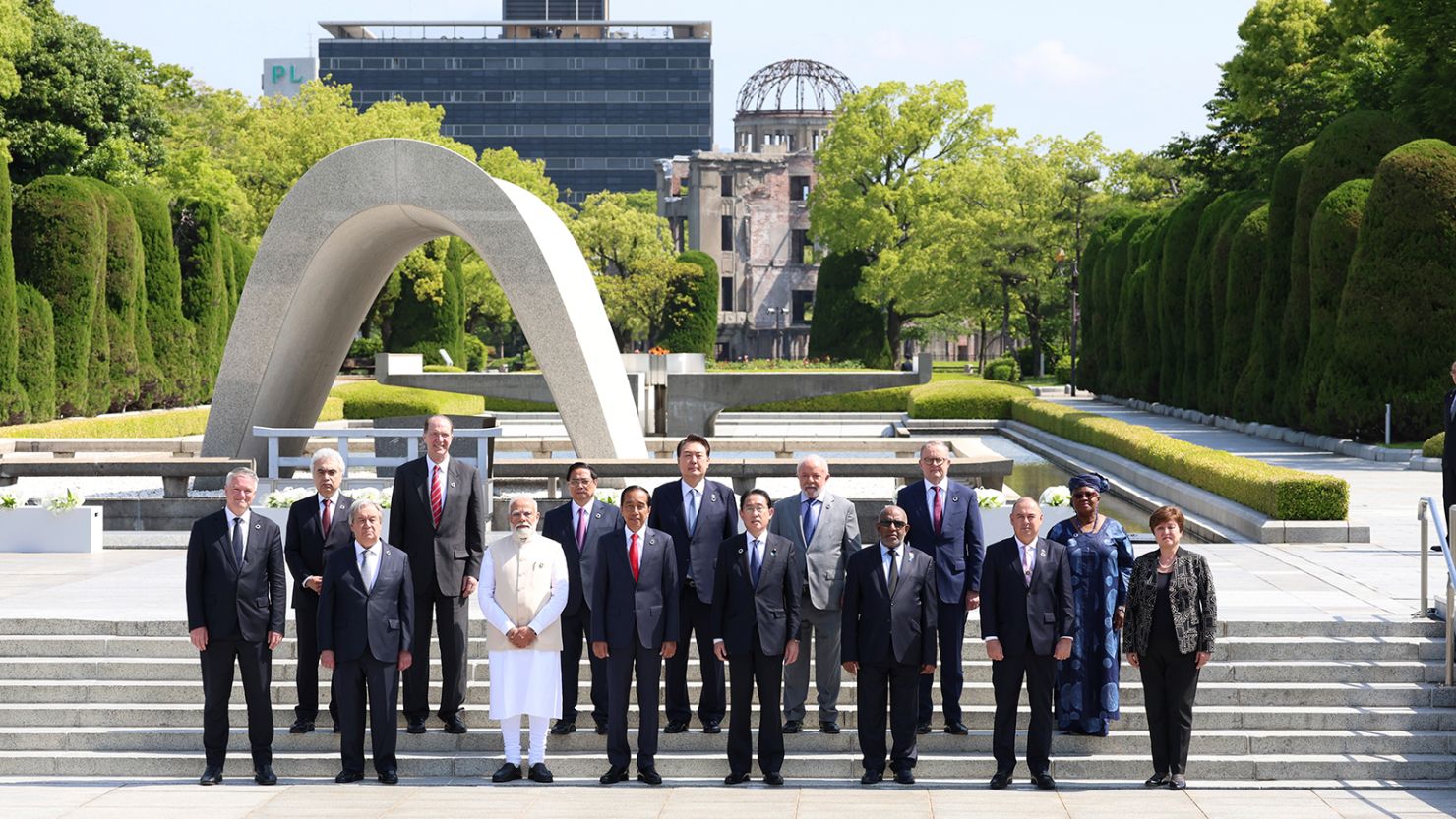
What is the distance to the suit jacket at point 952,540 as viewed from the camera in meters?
8.99

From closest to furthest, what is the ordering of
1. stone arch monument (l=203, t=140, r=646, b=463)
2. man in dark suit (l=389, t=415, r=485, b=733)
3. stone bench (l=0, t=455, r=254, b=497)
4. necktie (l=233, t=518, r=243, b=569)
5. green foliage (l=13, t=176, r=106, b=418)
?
necktie (l=233, t=518, r=243, b=569) → man in dark suit (l=389, t=415, r=485, b=733) → stone bench (l=0, t=455, r=254, b=497) → stone arch monument (l=203, t=140, r=646, b=463) → green foliage (l=13, t=176, r=106, b=418)

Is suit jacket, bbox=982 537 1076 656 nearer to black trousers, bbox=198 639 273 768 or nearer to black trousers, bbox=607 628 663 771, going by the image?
black trousers, bbox=607 628 663 771

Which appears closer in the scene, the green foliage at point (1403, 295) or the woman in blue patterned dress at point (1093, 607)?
the woman in blue patterned dress at point (1093, 607)

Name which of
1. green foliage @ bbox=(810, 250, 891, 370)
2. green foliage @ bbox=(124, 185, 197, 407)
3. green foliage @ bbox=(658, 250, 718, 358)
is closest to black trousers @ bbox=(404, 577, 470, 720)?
green foliage @ bbox=(124, 185, 197, 407)

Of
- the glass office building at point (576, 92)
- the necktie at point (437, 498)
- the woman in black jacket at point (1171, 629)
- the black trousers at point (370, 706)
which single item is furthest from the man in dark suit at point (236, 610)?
the glass office building at point (576, 92)

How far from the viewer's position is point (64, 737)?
366 inches

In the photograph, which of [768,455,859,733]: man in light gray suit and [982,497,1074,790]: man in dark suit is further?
[768,455,859,733]: man in light gray suit

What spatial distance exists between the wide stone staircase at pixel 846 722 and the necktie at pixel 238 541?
1.22 metres

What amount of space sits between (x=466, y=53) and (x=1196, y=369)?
107 meters

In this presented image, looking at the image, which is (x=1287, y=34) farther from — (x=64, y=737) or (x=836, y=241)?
(x=64, y=737)

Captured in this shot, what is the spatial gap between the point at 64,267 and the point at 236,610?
26934mm

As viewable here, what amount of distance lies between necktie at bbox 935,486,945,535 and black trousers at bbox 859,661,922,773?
0.89 m

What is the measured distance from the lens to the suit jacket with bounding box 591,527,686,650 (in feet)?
28.0

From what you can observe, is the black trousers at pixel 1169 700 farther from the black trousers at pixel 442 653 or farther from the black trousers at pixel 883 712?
the black trousers at pixel 442 653
